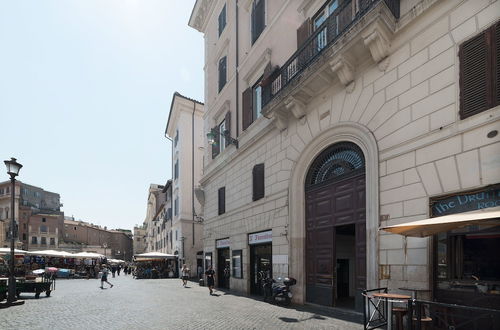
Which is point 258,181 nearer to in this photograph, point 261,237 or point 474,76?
point 261,237

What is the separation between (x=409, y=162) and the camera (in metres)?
8.42

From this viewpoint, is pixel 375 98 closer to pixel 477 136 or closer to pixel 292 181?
pixel 477 136

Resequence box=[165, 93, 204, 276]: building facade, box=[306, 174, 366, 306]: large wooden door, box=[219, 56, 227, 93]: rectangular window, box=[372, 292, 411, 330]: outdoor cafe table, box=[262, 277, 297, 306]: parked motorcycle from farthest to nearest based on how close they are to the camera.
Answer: box=[165, 93, 204, 276]: building facade < box=[219, 56, 227, 93]: rectangular window < box=[262, 277, 297, 306]: parked motorcycle < box=[306, 174, 366, 306]: large wooden door < box=[372, 292, 411, 330]: outdoor cafe table

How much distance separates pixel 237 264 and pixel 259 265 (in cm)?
205

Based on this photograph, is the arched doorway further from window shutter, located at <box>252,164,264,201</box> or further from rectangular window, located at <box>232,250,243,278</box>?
rectangular window, located at <box>232,250,243,278</box>

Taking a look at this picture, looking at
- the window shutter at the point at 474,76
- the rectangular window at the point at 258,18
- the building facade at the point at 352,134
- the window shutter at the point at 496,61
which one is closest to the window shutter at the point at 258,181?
the building facade at the point at 352,134

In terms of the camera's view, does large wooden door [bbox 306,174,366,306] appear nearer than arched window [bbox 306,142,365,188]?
Yes

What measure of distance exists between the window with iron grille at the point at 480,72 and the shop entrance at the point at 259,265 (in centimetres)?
935

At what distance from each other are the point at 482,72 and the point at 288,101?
6.41m

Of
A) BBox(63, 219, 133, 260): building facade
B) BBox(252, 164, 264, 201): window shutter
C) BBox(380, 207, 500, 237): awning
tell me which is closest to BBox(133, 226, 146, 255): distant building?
BBox(63, 219, 133, 260): building facade

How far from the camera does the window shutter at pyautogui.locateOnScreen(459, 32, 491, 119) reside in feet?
22.6

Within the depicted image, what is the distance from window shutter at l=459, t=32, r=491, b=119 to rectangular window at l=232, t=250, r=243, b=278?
12336mm

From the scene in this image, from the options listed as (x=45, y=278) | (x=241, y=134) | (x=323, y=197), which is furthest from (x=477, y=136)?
(x=45, y=278)

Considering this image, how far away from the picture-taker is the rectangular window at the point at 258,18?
16.7 meters
